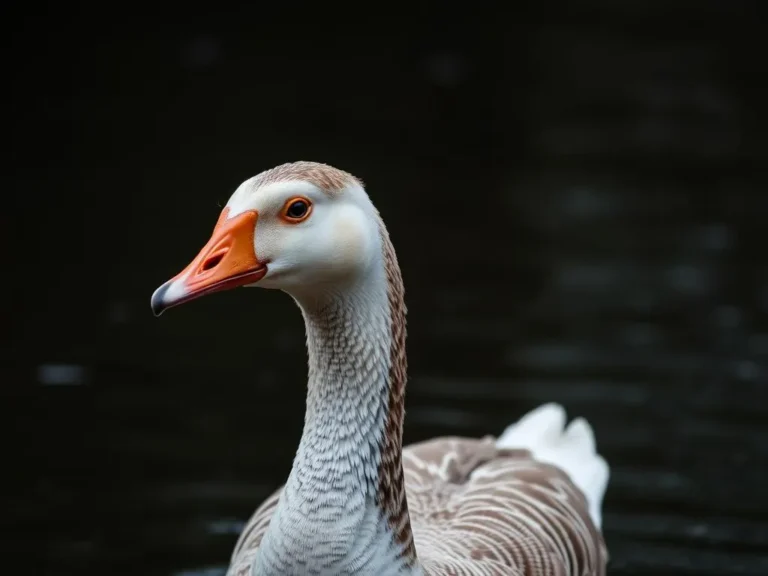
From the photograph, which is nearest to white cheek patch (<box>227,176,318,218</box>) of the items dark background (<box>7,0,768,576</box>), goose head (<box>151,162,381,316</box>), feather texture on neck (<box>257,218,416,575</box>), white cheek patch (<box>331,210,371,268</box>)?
goose head (<box>151,162,381,316</box>)

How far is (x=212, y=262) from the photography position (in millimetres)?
4152

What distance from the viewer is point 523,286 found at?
1095cm

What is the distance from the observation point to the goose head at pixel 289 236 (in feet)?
13.6

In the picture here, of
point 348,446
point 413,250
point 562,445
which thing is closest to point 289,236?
point 348,446

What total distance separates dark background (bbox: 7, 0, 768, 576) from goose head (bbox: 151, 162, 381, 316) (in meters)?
3.25

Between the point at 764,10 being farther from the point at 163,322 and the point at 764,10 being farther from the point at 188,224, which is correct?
the point at 163,322

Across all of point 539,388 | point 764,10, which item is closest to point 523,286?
point 539,388

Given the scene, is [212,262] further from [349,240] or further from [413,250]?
[413,250]

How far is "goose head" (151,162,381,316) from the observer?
4.15 metres

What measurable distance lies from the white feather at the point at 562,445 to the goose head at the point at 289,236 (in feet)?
8.64

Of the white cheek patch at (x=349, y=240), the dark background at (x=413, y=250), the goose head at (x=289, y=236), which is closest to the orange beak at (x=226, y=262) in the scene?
the goose head at (x=289, y=236)

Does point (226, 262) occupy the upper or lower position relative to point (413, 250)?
lower

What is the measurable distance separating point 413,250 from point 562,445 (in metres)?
4.74

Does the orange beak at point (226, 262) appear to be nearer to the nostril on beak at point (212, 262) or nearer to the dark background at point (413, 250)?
the nostril on beak at point (212, 262)
